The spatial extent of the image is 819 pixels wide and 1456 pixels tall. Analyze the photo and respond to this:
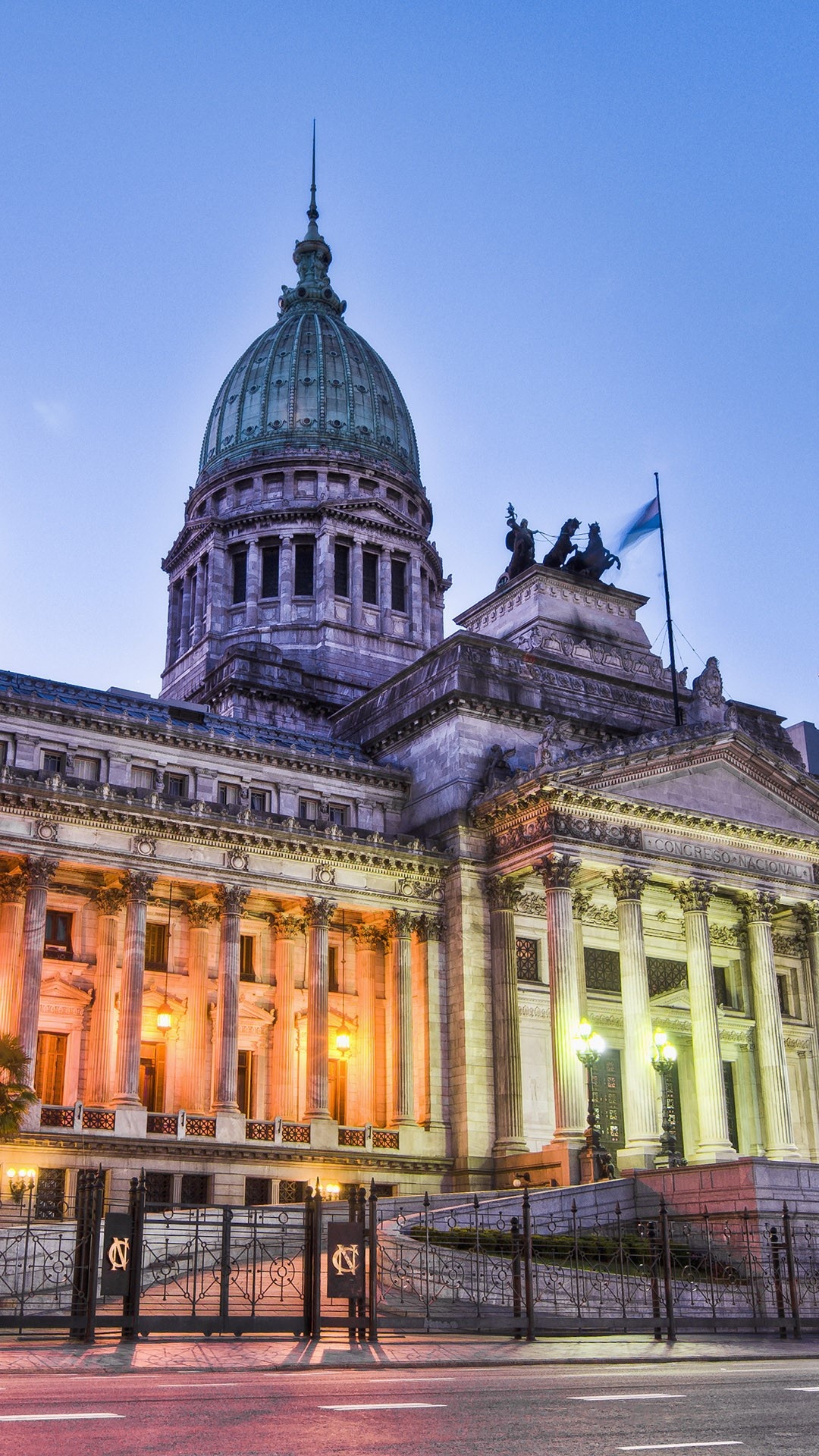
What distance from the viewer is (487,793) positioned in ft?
182

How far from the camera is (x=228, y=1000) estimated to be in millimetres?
51125

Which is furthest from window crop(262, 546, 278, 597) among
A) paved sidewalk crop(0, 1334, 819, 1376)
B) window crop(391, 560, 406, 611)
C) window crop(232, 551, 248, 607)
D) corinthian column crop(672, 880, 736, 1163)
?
paved sidewalk crop(0, 1334, 819, 1376)

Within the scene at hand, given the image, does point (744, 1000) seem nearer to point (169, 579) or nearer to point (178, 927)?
point (178, 927)

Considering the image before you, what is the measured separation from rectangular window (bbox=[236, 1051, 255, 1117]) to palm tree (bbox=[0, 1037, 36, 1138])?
1295 cm

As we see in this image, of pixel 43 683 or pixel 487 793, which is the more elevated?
pixel 43 683

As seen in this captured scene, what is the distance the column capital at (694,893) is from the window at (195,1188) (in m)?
19.8

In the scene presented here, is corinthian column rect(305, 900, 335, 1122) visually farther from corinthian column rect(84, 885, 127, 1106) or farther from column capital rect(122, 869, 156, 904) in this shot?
corinthian column rect(84, 885, 127, 1106)

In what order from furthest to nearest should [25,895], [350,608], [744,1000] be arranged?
[350,608] < [744,1000] < [25,895]

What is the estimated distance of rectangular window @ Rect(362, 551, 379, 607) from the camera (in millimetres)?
86562

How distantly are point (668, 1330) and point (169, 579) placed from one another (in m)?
72.9

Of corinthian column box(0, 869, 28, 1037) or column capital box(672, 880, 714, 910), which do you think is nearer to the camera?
corinthian column box(0, 869, 28, 1037)

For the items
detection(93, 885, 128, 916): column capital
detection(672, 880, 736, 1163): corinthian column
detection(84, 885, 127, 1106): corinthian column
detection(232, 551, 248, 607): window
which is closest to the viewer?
detection(84, 885, 127, 1106): corinthian column

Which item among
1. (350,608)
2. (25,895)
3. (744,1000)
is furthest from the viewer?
(350,608)

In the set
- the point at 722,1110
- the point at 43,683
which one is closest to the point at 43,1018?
the point at 43,683
